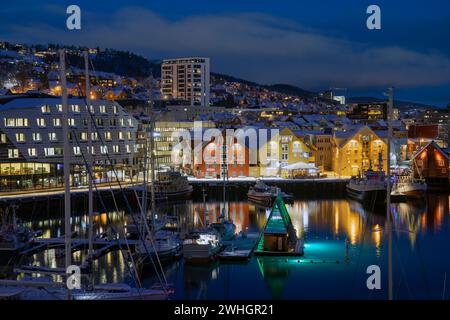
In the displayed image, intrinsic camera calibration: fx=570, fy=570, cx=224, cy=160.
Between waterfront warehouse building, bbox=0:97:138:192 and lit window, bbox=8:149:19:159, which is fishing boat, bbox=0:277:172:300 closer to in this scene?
waterfront warehouse building, bbox=0:97:138:192

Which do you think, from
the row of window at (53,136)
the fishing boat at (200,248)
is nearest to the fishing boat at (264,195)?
the row of window at (53,136)

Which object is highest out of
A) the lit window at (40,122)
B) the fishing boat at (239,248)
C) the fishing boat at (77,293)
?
the lit window at (40,122)

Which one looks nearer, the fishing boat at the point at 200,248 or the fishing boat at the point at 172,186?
the fishing boat at the point at 200,248

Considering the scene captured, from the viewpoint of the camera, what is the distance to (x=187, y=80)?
10675 cm

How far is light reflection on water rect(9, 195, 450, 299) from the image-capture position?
13.3m

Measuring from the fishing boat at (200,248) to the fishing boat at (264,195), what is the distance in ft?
41.3

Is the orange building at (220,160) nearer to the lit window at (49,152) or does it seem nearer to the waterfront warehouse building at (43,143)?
the waterfront warehouse building at (43,143)

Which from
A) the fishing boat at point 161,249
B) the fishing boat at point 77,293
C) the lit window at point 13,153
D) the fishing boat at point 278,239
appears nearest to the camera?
the fishing boat at point 77,293

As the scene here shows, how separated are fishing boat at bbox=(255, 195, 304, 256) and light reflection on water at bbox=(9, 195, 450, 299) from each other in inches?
16.2

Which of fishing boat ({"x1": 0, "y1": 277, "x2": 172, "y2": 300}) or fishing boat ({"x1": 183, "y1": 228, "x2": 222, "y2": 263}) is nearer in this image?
A: fishing boat ({"x1": 0, "y1": 277, "x2": 172, "y2": 300})

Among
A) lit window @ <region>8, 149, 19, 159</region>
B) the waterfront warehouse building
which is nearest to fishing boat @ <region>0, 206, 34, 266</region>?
the waterfront warehouse building

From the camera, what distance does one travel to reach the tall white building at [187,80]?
105188 mm
